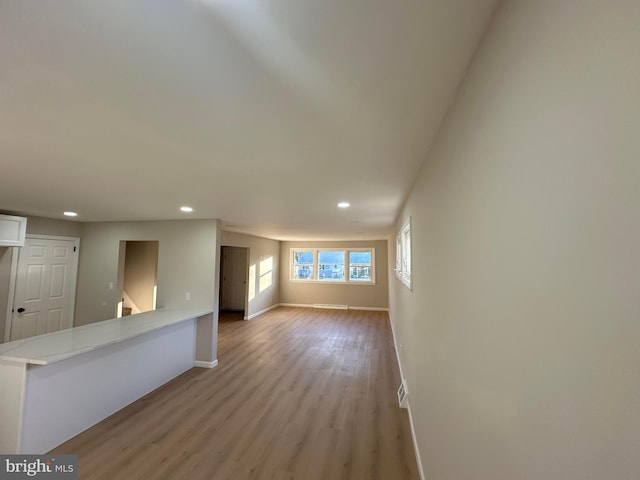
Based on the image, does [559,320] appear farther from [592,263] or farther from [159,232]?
[159,232]

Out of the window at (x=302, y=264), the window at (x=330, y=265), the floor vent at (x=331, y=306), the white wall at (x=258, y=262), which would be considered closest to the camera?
the white wall at (x=258, y=262)

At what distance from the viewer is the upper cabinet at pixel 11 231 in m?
3.55

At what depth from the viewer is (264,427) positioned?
2.58 metres

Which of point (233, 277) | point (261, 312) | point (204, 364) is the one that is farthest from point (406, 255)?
point (233, 277)

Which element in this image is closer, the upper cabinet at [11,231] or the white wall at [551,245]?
the white wall at [551,245]

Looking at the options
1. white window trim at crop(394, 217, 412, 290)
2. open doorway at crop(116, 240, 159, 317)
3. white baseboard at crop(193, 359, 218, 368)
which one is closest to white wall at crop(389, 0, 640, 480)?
white window trim at crop(394, 217, 412, 290)

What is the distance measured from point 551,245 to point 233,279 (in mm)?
8782

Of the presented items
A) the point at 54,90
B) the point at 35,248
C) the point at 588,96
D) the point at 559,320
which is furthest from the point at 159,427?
the point at 35,248

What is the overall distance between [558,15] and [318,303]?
8687 millimetres

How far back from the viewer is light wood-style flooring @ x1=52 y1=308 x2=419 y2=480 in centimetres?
207

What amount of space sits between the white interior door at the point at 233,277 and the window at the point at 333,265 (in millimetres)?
1687

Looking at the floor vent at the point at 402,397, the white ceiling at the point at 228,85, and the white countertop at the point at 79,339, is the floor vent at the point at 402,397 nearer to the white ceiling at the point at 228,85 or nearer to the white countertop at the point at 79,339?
the white ceiling at the point at 228,85

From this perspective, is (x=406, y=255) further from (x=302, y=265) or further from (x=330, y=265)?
(x=302, y=265)

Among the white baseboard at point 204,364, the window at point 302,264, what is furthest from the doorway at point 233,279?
the white baseboard at point 204,364
